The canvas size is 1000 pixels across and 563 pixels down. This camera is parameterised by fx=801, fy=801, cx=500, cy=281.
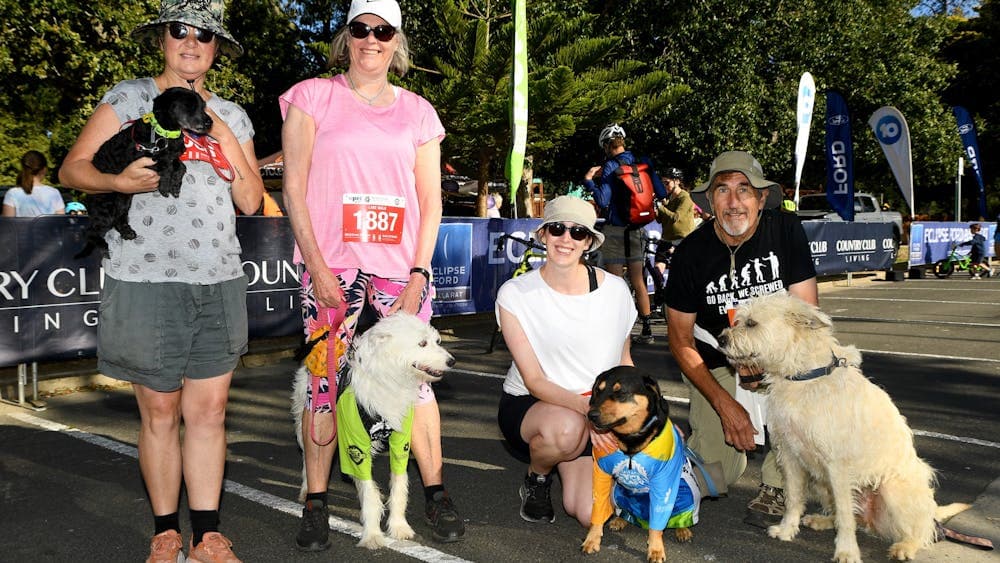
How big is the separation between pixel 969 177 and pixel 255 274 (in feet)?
134

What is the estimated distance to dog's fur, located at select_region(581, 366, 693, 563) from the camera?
3484mm

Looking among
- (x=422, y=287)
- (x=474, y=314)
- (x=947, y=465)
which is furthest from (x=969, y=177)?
(x=422, y=287)

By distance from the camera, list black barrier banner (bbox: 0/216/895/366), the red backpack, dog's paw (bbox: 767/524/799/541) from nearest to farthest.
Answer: dog's paw (bbox: 767/524/799/541)
black barrier banner (bbox: 0/216/895/366)
the red backpack

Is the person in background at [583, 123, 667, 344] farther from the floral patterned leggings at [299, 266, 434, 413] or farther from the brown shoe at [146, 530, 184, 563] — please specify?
the brown shoe at [146, 530, 184, 563]

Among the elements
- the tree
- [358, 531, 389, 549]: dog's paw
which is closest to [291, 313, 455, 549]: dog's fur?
[358, 531, 389, 549]: dog's paw

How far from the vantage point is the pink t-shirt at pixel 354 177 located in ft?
11.9

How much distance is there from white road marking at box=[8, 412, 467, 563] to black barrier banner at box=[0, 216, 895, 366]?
737mm

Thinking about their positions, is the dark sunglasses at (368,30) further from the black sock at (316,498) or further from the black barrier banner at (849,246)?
the black barrier banner at (849,246)

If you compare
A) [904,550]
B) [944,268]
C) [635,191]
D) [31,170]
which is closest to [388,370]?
[904,550]

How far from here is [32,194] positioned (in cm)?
990

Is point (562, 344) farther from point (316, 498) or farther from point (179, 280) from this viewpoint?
point (179, 280)

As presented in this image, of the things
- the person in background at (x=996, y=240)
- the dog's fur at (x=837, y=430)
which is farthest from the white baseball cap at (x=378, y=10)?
the person in background at (x=996, y=240)

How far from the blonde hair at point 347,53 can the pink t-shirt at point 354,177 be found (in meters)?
0.12

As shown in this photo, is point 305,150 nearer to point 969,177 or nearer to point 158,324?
point 158,324
